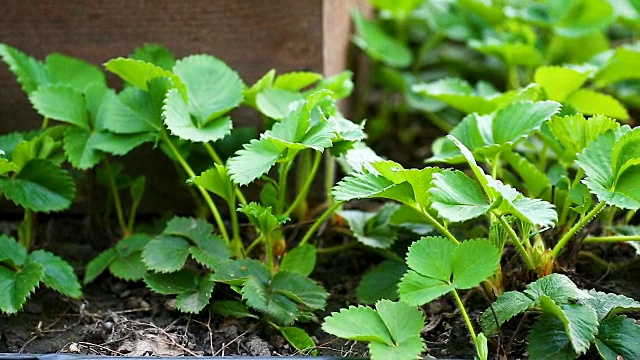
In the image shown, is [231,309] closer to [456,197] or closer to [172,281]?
[172,281]

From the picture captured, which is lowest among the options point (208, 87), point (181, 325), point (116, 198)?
point (181, 325)

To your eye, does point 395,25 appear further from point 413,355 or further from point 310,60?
point 413,355

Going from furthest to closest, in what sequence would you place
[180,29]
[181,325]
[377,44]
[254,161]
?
1. [377,44]
2. [180,29]
3. [181,325]
4. [254,161]

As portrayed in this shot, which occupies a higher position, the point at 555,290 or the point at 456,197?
the point at 456,197

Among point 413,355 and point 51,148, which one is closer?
point 413,355

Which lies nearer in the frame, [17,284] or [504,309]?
[504,309]

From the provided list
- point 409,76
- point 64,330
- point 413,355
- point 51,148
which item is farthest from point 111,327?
point 409,76

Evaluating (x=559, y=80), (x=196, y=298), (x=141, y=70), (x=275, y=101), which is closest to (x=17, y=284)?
(x=196, y=298)
